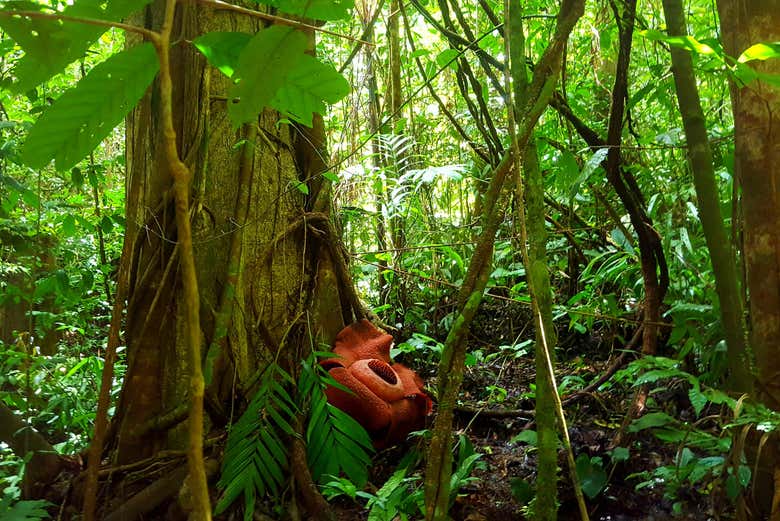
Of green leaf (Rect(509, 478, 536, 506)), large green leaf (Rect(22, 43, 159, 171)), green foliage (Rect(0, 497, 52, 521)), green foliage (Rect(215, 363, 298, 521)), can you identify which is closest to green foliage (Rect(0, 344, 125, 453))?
green foliage (Rect(0, 497, 52, 521))

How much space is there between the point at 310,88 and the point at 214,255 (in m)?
1.45

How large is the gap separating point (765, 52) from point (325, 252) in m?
1.78

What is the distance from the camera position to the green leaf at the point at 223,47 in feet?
2.55

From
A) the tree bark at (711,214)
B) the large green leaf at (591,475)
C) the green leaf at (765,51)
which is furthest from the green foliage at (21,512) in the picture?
the green leaf at (765,51)

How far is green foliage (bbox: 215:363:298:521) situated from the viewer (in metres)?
1.85

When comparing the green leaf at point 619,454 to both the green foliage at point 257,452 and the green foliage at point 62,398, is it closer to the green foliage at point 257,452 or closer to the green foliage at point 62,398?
the green foliage at point 257,452

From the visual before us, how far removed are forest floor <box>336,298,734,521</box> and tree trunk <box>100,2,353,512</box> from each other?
642mm

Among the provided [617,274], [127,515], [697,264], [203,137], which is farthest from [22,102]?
[697,264]

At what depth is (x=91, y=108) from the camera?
0.75m

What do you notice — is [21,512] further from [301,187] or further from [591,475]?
[591,475]

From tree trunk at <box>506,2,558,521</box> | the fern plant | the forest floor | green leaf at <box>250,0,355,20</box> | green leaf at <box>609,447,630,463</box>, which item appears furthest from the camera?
the fern plant

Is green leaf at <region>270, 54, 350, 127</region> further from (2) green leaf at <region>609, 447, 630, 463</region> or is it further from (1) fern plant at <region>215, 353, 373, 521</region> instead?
(2) green leaf at <region>609, 447, 630, 463</region>

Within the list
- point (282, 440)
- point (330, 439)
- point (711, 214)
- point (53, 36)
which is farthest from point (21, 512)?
point (711, 214)

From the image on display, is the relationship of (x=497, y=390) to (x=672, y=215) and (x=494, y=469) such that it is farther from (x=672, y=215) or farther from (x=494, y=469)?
(x=672, y=215)
